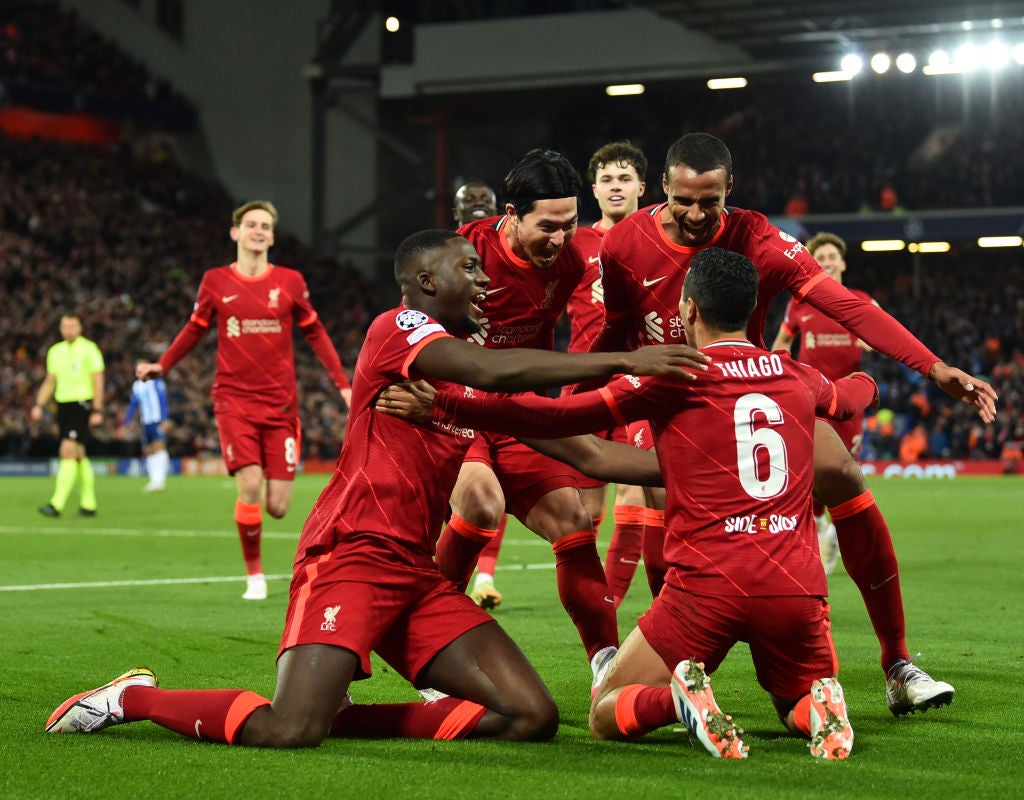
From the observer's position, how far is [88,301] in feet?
116

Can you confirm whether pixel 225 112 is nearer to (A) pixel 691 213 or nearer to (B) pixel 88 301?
(B) pixel 88 301

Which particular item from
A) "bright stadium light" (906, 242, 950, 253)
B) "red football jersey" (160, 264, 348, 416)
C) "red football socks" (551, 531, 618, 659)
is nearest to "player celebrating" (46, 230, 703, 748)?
"red football socks" (551, 531, 618, 659)

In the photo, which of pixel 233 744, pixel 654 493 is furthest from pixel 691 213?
pixel 233 744

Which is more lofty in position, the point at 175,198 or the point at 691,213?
the point at 175,198

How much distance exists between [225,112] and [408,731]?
130 feet

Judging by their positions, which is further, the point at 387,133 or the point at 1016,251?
the point at 387,133

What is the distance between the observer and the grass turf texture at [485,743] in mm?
4121

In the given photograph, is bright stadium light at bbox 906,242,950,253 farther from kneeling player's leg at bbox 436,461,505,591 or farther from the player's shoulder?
kneeling player's leg at bbox 436,461,505,591

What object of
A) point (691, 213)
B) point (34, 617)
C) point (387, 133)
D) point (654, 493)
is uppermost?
point (387, 133)

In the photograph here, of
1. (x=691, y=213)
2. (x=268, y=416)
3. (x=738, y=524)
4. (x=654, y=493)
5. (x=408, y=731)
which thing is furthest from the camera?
(x=268, y=416)

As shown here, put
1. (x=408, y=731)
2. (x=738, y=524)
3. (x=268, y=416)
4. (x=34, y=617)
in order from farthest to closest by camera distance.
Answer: (x=268, y=416)
(x=34, y=617)
(x=408, y=731)
(x=738, y=524)

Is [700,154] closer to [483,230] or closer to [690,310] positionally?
[690,310]

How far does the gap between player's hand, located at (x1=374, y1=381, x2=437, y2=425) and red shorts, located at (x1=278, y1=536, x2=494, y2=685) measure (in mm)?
448

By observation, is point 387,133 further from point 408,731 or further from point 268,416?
point 408,731
